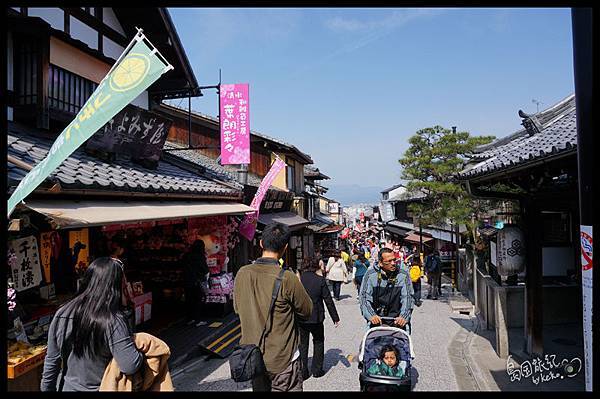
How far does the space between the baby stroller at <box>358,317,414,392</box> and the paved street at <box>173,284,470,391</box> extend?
156 centimetres

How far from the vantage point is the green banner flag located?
14.1 feet

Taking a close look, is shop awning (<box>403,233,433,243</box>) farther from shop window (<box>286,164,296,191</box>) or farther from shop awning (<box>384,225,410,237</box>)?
shop window (<box>286,164,296,191</box>)

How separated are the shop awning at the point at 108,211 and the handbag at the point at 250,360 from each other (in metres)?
2.58

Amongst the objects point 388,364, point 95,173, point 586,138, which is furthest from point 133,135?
point 586,138

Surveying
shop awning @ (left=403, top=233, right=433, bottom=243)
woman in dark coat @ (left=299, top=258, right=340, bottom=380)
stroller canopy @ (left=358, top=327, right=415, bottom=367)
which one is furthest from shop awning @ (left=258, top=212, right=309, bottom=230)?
shop awning @ (left=403, top=233, right=433, bottom=243)

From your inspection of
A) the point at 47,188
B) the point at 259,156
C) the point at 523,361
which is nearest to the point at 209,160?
the point at 259,156

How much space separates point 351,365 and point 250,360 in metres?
4.53

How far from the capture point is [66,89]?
8.62m

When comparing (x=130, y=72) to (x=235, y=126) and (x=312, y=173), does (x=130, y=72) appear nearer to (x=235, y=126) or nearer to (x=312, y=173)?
(x=235, y=126)

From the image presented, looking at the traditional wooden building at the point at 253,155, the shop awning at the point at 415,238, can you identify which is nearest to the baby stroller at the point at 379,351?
the traditional wooden building at the point at 253,155

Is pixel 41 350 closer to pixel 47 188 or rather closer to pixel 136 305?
pixel 47 188

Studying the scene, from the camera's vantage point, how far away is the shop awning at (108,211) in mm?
4838

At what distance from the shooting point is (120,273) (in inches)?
133

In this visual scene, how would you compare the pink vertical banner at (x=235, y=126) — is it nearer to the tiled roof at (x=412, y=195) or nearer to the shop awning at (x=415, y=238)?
the tiled roof at (x=412, y=195)
